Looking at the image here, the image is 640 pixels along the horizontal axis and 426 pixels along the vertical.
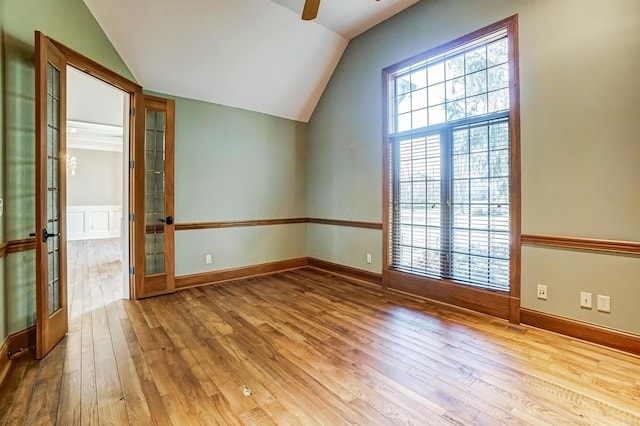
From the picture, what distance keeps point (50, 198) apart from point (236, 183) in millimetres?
2226

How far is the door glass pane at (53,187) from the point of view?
2.43m

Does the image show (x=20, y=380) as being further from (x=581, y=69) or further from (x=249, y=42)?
(x=581, y=69)

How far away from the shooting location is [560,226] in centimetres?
256

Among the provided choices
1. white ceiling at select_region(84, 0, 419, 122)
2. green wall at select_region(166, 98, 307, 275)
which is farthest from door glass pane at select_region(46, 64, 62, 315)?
green wall at select_region(166, 98, 307, 275)

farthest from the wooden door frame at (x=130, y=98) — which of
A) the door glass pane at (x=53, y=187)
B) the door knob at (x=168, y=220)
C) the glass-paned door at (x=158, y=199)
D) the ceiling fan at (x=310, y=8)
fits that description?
the ceiling fan at (x=310, y=8)

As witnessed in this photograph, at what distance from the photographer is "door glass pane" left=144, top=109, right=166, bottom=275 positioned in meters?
3.73

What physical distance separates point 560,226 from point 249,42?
3739 mm

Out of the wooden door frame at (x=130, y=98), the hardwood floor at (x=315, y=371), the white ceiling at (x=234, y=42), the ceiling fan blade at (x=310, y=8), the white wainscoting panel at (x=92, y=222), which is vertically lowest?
the hardwood floor at (x=315, y=371)

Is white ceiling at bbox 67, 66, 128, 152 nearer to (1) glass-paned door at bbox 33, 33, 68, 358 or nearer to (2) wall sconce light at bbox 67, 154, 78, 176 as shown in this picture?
(2) wall sconce light at bbox 67, 154, 78, 176

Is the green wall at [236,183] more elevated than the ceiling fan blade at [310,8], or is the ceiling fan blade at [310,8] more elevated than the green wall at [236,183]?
the ceiling fan blade at [310,8]

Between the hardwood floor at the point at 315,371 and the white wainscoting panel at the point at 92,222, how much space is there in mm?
6944

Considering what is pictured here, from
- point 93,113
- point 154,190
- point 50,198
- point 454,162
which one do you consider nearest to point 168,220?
point 154,190

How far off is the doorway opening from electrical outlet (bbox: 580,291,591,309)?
448 cm

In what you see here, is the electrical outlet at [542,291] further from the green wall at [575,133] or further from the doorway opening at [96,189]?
the doorway opening at [96,189]
